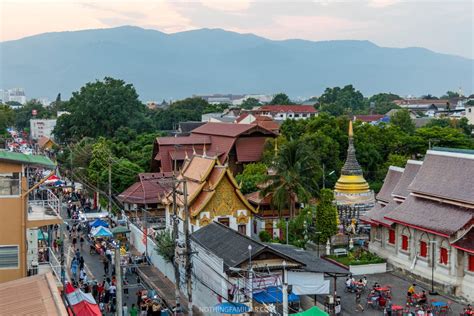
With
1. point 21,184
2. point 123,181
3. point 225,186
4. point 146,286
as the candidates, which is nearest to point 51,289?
point 21,184

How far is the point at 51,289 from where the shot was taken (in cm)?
1878

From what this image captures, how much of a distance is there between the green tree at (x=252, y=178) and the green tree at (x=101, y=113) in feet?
134

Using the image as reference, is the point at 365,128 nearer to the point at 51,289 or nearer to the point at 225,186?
the point at 225,186

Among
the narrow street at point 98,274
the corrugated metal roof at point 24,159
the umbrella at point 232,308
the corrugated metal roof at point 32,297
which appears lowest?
the narrow street at point 98,274

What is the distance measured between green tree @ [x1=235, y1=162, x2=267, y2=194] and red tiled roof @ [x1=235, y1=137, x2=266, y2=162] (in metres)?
5.44

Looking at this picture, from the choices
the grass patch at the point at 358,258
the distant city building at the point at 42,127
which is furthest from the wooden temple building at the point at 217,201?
the distant city building at the point at 42,127

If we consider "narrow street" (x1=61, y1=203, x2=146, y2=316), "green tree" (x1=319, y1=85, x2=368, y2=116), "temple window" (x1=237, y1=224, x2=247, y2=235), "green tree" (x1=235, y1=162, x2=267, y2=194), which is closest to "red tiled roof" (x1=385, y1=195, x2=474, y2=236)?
"temple window" (x1=237, y1=224, x2=247, y2=235)

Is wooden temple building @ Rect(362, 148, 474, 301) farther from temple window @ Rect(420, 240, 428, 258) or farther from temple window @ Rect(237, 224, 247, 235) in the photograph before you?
temple window @ Rect(237, 224, 247, 235)

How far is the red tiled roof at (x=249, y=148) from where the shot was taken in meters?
66.1

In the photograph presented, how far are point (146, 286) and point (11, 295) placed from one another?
16.8 metres

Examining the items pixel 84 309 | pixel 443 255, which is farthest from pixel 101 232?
pixel 443 255

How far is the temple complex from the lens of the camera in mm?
50906

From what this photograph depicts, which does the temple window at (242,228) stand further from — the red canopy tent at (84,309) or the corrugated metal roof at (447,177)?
the red canopy tent at (84,309)

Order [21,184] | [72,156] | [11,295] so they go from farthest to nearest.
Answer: [72,156] < [21,184] < [11,295]
